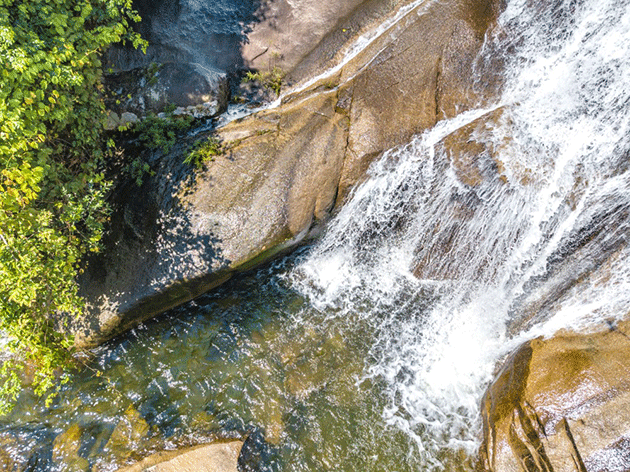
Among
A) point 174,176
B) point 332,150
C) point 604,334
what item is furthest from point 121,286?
point 604,334

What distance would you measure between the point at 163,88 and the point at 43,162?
119 inches

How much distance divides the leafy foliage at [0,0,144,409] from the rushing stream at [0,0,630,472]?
1583mm

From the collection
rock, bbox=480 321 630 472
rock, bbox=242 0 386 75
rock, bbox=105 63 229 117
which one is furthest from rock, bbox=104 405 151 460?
rock, bbox=242 0 386 75

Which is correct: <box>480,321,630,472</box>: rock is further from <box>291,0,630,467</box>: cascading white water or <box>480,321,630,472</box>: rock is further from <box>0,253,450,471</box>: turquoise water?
<box>0,253,450,471</box>: turquoise water

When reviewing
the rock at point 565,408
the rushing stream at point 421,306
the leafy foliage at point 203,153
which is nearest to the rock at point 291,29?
the leafy foliage at point 203,153

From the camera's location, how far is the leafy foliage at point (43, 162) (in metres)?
4.73

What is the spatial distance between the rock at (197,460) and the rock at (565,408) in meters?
3.65

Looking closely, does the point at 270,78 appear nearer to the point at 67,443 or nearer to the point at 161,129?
the point at 161,129

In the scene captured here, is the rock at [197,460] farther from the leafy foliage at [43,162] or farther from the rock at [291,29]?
the rock at [291,29]

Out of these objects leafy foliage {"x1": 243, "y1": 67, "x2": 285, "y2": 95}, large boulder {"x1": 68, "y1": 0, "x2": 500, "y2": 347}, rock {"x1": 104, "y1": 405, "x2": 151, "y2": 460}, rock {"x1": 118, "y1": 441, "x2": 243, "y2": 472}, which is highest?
leafy foliage {"x1": 243, "y1": 67, "x2": 285, "y2": 95}

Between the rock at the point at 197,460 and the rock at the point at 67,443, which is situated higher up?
the rock at the point at 197,460

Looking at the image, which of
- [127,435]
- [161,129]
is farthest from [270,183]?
[127,435]

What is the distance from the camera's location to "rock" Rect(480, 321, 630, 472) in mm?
4867

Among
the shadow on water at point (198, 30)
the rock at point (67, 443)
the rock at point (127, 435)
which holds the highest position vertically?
the shadow on water at point (198, 30)
